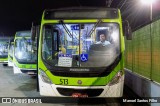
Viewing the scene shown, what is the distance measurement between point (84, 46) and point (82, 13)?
1.03 metres

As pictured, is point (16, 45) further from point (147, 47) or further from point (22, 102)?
point (147, 47)

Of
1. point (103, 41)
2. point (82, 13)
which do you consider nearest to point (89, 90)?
point (103, 41)

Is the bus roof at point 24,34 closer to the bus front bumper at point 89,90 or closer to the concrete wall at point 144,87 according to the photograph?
the concrete wall at point 144,87

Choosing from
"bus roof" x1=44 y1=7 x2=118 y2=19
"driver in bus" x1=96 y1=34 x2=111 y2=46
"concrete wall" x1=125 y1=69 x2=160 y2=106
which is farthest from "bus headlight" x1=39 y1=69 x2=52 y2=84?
"concrete wall" x1=125 y1=69 x2=160 y2=106

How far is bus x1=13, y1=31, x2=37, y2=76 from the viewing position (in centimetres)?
1769

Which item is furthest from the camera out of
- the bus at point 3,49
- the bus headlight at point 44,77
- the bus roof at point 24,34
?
the bus at point 3,49

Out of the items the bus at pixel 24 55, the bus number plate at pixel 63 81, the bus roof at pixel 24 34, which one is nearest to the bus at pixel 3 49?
the bus at pixel 24 55

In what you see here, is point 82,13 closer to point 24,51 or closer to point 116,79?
point 116,79

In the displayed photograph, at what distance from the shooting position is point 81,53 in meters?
9.62

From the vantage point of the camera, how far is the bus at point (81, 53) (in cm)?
933

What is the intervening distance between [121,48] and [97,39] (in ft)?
2.53

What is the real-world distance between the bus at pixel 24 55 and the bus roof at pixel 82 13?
792cm

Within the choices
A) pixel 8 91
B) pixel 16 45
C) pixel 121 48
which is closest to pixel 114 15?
pixel 121 48

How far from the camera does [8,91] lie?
13.0 meters
